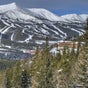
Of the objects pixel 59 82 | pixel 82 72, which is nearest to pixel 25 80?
pixel 59 82

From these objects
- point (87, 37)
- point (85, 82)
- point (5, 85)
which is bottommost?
point (5, 85)

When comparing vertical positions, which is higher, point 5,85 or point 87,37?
point 87,37

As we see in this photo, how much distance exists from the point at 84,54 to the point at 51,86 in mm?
18356

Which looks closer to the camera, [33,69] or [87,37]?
[87,37]

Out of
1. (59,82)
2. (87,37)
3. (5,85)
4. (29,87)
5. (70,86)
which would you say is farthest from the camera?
(5,85)

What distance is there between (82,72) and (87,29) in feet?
9.69

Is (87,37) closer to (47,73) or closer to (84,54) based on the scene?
(84,54)

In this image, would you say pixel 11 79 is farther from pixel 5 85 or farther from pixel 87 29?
pixel 87 29

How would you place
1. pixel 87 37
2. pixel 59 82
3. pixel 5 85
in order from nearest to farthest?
pixel 87 37
pixel 59 82
pixel 5 85

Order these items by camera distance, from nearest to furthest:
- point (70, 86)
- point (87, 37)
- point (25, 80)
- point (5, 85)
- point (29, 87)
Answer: point (87, 37) < point (70, 86) < point (25, 80) < point (29, 87) < point (5, 85)

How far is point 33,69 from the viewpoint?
232 ft

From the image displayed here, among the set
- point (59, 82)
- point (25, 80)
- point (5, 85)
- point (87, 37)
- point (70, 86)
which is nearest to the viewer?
point (87, 37)

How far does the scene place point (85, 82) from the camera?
33.9 metres

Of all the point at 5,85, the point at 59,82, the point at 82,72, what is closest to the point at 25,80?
the point at 59,82
